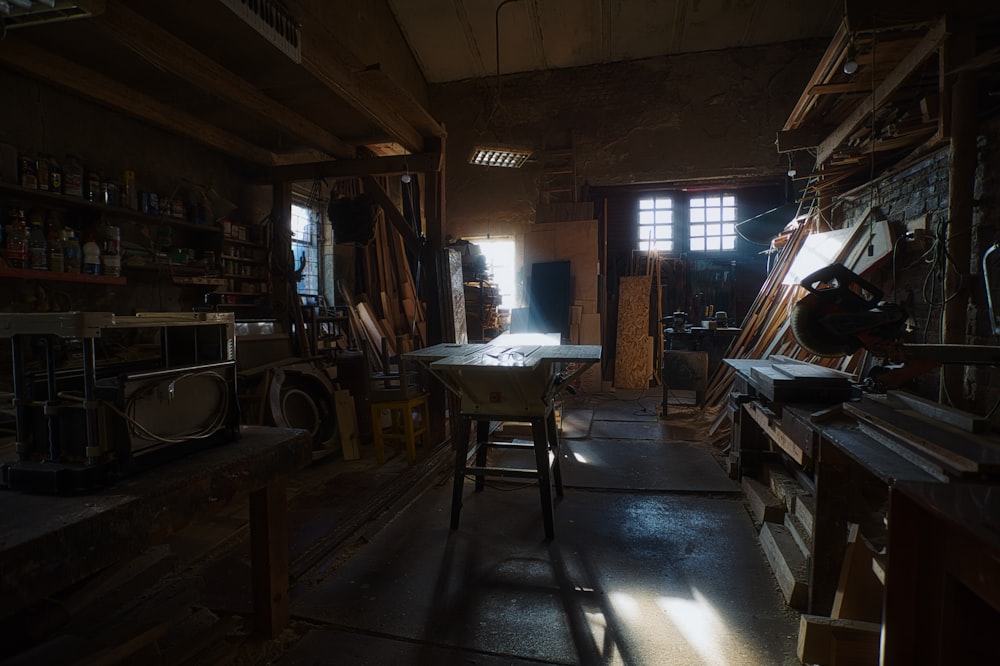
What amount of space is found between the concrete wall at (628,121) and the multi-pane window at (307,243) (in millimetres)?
2940

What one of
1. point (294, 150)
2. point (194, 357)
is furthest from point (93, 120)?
point (194, 357)

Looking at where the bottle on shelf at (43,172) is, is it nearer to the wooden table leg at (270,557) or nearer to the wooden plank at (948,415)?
the wooden table leg at (270,557)

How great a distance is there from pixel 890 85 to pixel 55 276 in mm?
5608

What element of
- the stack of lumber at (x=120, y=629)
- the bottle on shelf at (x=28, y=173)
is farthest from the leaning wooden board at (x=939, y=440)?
the bottle on shelf at (x=28, y=173)

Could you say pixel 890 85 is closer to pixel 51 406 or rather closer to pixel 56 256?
pixel 51 406

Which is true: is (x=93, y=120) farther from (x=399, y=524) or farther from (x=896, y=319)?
(x=896, y=319)

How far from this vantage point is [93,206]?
3453 mm

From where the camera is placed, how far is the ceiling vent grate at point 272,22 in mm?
2574

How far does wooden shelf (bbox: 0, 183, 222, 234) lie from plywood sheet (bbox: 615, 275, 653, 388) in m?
6.03

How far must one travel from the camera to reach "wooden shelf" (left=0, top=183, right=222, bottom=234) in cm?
303

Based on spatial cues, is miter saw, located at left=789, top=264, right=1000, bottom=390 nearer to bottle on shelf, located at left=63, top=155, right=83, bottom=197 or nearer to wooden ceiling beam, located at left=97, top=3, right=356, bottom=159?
wooden ceiling beam, located at left=97, top=3, right=356, bottom=159

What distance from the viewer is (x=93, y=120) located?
3641 mm

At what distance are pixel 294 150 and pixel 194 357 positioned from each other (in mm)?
3965

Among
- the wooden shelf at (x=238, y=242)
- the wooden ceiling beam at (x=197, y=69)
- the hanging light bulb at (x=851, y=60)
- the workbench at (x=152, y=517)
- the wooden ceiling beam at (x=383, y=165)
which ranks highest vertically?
the hanging light bulb at (x=851, y=60)
